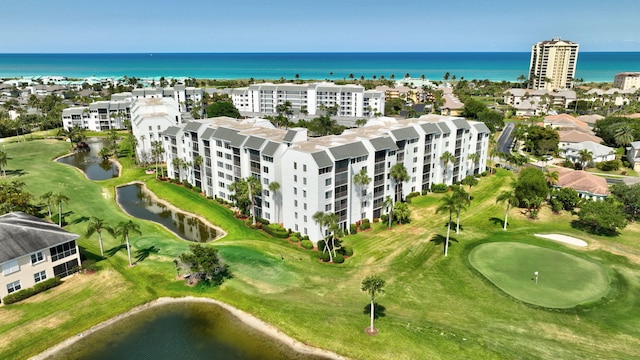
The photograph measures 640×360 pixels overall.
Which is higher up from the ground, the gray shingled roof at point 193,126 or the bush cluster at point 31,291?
the gray shingled roof at point 193,126

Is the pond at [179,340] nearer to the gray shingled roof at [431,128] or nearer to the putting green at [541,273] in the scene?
the putting green at [541,273]

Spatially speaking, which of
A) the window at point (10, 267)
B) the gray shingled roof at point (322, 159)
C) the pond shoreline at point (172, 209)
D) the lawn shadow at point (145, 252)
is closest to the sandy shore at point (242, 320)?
the lawn shadow at point (145, 252)

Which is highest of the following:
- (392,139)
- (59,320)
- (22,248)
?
(392,139)

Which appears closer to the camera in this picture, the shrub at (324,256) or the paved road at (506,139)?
the shrub at (324,256)

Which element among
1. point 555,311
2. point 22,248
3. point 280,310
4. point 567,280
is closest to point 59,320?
point 22,248

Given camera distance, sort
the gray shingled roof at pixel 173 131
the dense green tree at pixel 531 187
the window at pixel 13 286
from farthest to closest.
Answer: the gray shingled roof at pixel 173 131 < the dense green tree at pixel 531 187 < the window at pixel 13 286

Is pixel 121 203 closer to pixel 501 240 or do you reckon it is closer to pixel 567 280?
pixel 501 240

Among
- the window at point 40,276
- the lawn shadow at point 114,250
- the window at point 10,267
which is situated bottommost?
the lawn shadow at point 114,250

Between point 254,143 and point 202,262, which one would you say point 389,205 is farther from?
point 202,262
